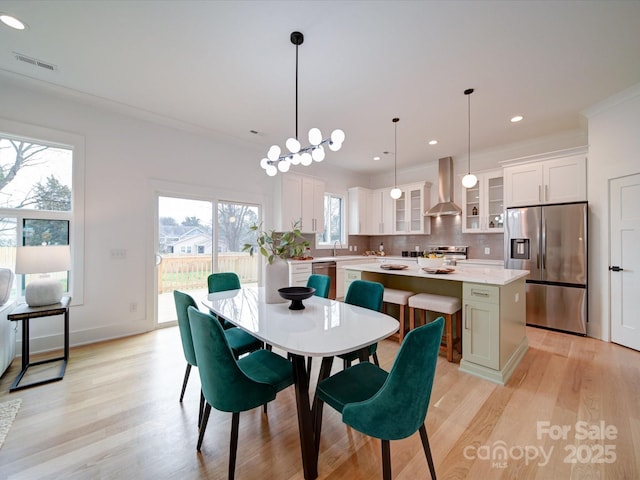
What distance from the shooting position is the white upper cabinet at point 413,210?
5.50 meters

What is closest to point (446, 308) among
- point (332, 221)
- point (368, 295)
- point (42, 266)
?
point (368, 295)

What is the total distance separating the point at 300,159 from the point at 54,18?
2.09m

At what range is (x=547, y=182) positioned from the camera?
377 cm

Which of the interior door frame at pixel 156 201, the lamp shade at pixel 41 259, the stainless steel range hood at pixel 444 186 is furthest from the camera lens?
the stainless steel range hood at pixel 444 186

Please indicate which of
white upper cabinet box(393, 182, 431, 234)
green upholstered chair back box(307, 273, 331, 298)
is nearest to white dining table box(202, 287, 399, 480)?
green upholstered chair back box(307, 273, 331, 298)

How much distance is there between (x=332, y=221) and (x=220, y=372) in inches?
198

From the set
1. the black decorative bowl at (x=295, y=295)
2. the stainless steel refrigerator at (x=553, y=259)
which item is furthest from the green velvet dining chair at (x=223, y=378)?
the stainless steel refrigerator at (x=553, y=259)

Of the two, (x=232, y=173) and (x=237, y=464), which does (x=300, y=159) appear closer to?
(x=237, y=464)

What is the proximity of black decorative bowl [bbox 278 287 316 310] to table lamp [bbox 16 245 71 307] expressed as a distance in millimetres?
2211

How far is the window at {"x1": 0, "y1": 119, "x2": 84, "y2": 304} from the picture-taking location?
2.77 metres

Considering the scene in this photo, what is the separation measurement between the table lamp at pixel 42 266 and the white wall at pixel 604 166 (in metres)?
6.11

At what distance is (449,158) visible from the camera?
17.1 feet

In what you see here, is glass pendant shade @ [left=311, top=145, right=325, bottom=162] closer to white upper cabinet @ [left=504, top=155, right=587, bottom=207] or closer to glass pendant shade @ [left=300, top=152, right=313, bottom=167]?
glass pendant shade @ [left=300, top=152, right=313, bottom=167]

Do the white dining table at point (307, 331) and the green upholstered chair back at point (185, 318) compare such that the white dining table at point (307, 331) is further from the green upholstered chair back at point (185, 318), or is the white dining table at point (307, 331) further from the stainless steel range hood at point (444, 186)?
the stainless steel range hood at point (444, 186)
